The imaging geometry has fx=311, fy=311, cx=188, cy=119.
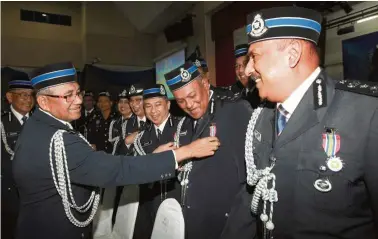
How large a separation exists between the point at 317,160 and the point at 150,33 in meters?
10.7

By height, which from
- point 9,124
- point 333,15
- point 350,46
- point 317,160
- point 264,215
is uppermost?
point 333,15

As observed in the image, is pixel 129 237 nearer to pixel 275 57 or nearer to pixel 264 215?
pixel 264 215

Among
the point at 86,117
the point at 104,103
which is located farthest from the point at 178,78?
the point at 86,117

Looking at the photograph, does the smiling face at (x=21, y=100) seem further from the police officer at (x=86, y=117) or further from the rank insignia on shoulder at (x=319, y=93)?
the rank insignia on shoulder at (x=319, y=93)

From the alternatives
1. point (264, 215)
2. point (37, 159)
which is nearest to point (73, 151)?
point (37, 159)

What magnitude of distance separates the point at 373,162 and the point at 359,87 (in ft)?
1.03

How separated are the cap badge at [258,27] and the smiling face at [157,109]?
6.36 feet

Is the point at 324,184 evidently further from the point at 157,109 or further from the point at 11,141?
the point at 11,141

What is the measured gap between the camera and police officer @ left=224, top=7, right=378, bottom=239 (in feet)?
3.84

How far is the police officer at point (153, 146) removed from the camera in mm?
2729

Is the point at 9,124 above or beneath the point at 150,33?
beneath

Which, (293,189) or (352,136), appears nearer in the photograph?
(352,136)

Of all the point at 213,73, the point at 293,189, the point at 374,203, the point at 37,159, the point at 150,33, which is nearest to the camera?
the point at 374,203

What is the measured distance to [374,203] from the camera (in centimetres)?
114
